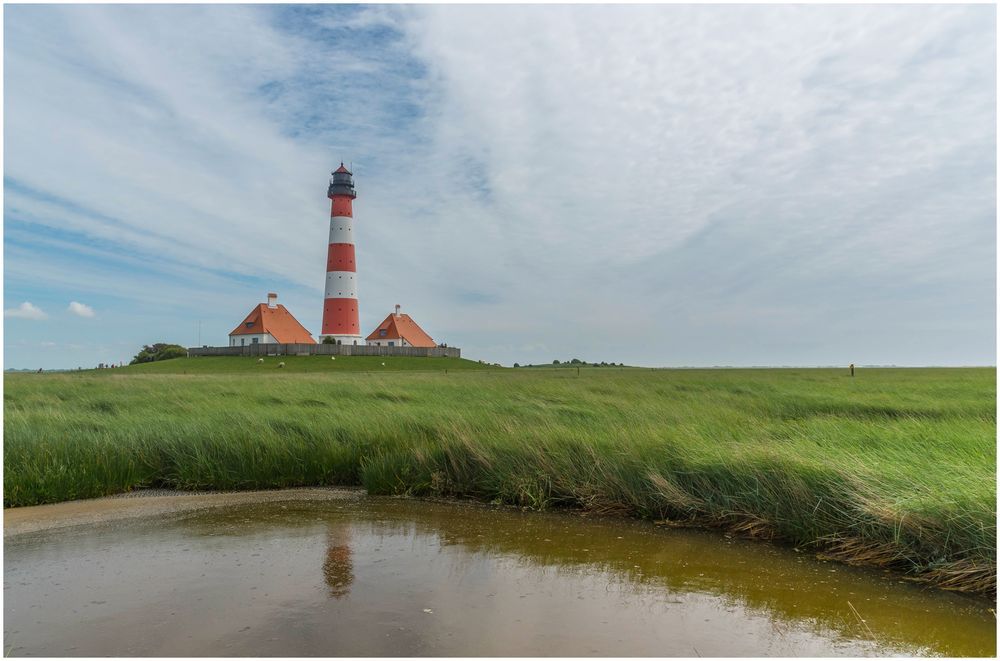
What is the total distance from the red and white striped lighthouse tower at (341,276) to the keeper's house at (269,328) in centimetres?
509

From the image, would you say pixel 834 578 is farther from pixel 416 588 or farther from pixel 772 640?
pixel 416 588

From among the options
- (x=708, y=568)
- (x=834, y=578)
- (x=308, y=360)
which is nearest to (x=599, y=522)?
(x=708, y=568)

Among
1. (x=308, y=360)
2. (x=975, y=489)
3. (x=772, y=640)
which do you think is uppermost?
(x=308, y=360)

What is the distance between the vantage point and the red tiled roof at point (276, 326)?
63812 mm

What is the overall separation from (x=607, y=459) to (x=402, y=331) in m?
62.9

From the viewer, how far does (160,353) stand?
6378 centimetres

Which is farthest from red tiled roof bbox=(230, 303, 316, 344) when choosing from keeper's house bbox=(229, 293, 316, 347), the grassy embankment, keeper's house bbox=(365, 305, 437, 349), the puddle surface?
the puddle surface

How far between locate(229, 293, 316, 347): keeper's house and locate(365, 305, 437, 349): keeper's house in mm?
7892

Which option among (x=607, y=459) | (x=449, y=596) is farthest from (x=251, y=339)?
(x=449, y=596)

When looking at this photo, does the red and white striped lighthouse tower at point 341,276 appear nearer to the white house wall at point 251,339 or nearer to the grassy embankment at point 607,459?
the white house wall at point 251,339

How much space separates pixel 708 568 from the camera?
641 cm

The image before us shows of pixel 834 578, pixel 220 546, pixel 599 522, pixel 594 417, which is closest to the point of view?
pixel 834 578

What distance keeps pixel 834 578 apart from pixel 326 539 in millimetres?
5583

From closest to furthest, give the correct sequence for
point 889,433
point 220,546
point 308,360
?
point 220,546, point 889,433, point 308,360
